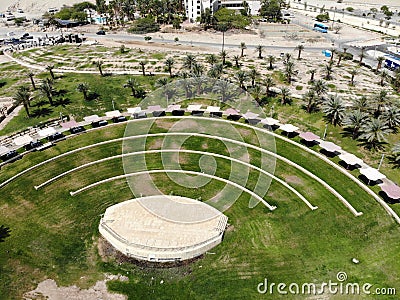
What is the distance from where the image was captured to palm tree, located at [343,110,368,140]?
58.0 m

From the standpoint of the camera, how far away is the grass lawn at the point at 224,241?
121ft

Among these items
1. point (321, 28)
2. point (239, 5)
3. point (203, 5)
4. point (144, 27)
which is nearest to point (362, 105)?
point (321, 28)

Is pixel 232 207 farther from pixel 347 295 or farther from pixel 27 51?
pixel 27 51

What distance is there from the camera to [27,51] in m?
118

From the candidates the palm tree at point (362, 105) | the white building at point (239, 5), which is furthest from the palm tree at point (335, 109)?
the white building at point (239, 5)

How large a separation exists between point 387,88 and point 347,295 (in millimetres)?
63647

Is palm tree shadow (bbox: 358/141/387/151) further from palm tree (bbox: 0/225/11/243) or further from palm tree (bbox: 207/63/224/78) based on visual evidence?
palm tree (bbox: 0/225/11/243)

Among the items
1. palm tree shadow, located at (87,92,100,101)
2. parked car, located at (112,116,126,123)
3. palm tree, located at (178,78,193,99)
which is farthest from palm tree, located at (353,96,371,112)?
palm tree shadow, located at (87,92,100,101)

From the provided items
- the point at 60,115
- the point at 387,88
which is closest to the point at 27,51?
the point at 60,115

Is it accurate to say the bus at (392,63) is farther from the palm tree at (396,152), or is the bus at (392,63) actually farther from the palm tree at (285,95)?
the palm tree at (396,152)

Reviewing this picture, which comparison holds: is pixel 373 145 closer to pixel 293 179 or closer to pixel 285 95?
pixel 293 179

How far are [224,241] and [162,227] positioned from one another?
788cm
